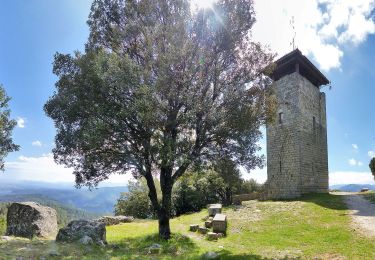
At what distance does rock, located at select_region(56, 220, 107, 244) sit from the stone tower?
26.8 meters

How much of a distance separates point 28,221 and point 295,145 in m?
29.9

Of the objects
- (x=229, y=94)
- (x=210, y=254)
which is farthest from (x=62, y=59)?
(x=210, y=254)

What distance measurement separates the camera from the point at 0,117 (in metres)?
28.3

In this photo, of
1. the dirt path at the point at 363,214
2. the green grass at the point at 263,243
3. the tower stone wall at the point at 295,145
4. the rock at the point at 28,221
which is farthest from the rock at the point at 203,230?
the tower stone wall at the point at 295,145

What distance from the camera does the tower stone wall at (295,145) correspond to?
3950 cm

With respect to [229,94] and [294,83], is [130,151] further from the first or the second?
[294,83]

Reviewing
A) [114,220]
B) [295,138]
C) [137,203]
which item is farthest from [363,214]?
[137,203]

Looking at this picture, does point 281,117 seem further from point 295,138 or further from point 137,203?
point 137,203

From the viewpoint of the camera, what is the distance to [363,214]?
86.3 feet

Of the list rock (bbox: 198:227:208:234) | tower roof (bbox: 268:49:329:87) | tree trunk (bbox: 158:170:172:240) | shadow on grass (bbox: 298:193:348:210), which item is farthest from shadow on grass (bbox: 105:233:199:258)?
tower roof (bbox: 268:49:329:87)

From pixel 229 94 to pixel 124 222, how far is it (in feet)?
78.2

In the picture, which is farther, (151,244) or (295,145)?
(295,145)

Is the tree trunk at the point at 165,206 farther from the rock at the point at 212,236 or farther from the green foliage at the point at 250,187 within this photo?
the green foliage at the point at 250,187

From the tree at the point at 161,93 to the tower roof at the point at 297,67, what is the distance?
65.3 ft
